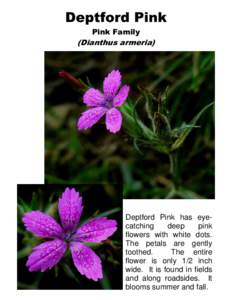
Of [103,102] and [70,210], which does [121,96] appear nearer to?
[103,102]

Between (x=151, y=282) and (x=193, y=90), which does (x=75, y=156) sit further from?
(x=151, y=282)

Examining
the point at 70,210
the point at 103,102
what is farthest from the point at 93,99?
the point at 70,210

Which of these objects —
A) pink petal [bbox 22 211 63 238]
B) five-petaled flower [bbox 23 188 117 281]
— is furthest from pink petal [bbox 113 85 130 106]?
pink petal [bbox 22 211 63 238]

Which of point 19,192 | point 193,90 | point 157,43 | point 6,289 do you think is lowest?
point 6,289

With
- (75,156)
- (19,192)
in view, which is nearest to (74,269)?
(19,192)

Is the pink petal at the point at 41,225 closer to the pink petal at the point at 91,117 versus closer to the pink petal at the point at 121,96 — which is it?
the pink petal at the point at 91,117

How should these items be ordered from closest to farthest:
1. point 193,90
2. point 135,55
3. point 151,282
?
point 151,282 → point 193,90 → point 135,55

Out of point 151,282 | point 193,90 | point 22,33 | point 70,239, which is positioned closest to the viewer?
point 70,239
